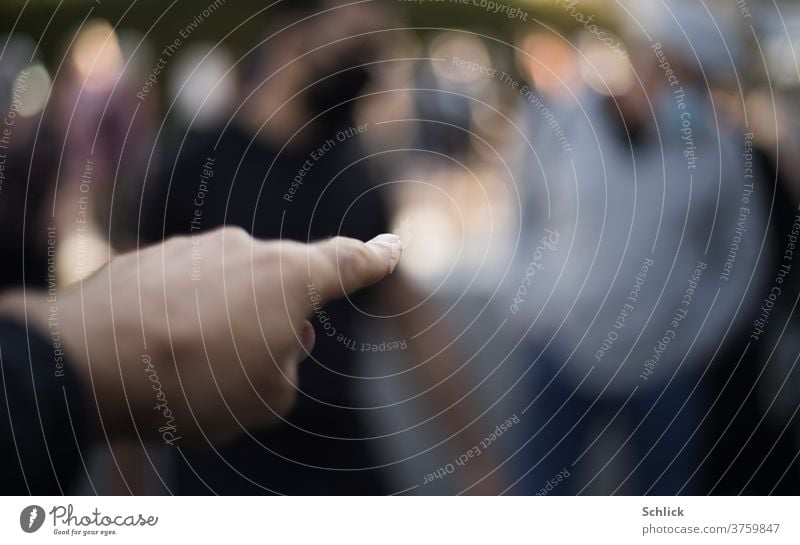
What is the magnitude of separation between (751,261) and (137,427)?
594 millimetres

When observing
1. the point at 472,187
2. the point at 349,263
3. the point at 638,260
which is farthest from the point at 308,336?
the point at 638,260

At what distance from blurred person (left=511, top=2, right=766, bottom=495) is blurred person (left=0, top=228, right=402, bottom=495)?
172 mm

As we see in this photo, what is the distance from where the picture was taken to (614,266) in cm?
87

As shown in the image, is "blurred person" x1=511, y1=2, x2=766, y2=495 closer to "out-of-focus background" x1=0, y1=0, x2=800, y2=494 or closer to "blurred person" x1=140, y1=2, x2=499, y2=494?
"out-of-focus background" x1=0, y1=0, x2=800, y2=494

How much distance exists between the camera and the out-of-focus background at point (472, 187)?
0.84 metres

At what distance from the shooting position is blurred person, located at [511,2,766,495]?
2.80 ft

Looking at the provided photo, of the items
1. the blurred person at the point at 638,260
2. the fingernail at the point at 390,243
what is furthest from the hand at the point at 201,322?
the blurred person at the point at 638,260

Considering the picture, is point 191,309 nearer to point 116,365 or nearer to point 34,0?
point 116,365

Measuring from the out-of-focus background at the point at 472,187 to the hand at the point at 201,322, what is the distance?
21 mm

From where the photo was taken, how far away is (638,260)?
0.86 metres

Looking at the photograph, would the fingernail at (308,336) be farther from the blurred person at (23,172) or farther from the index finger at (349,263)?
the blurred person at (23,172)

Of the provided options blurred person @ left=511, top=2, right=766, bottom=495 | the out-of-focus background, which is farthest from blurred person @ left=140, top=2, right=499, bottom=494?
blurred person @ left=511, top=2, right=766, bottom=495

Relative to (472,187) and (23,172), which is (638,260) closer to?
(472,187)
